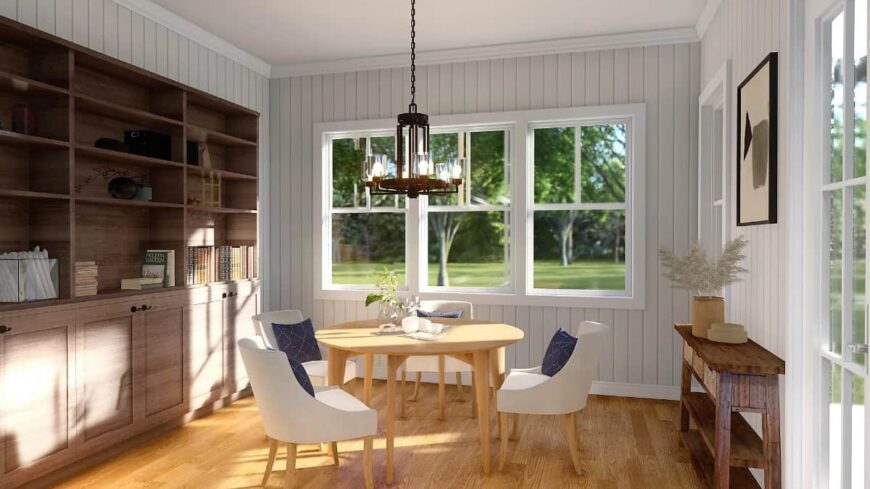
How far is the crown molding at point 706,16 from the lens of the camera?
13.1 ft

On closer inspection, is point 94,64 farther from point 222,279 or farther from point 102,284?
point 222,279

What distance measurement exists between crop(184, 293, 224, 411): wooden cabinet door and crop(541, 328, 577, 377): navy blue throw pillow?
96.1 inches

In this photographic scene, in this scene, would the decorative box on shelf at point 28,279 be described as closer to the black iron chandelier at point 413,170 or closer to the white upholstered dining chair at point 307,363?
the white upholstered dining chair at point 307,363

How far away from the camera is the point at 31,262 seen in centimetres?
307

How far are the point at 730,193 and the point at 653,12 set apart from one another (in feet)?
5.13

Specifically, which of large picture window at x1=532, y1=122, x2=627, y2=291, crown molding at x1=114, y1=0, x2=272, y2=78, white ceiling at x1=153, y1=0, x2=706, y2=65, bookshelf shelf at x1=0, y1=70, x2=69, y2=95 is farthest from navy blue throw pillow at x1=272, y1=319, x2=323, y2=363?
crown molding at x1=114, y1=0, x2=272, y2=78

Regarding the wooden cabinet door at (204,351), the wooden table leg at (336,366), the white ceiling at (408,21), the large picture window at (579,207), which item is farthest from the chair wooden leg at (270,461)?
the white ceiling at (408,21)

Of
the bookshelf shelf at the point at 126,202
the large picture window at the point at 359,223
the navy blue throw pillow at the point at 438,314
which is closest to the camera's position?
the bookshelf shelf at the point at 126,202

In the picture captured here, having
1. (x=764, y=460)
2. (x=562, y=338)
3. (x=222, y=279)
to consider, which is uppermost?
(x=222, y=279)

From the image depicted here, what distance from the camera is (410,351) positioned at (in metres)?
3.15

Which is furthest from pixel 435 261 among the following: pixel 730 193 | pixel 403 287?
pixel 730 193

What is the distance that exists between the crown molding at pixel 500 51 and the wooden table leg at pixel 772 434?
2806 mm

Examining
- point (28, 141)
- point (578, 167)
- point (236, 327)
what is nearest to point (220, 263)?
point (236, 327)

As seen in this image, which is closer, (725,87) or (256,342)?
(256,342)
